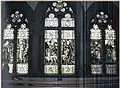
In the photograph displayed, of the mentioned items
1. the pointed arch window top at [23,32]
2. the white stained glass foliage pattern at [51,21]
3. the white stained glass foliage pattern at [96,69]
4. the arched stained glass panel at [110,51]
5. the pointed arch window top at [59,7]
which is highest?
the pointed arch window top at [59,7]

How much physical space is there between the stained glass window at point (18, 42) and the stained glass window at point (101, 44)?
2.54 feet

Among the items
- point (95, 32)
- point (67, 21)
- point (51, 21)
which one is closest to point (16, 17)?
point (51, 21)

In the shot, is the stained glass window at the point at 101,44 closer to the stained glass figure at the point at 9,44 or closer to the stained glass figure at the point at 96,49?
the stained glass figure at the point at 96,49

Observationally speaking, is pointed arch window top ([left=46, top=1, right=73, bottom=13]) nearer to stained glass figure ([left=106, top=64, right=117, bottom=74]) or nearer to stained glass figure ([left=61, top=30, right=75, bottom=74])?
stained glass figure ([left=61, top=30, right=75, bottom=74])

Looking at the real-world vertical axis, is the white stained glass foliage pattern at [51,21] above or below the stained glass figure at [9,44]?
above

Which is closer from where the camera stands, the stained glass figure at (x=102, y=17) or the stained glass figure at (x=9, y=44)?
the stained glass figure at (x=9, y=44)

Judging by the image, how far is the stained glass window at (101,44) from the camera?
3.09 metres

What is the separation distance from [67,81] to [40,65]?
48 centimetres

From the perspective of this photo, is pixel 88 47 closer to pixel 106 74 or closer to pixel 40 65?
pixel 106 74

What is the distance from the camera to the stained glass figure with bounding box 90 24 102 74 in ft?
10.7

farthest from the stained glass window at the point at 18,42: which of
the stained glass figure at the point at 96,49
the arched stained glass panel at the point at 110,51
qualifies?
the arched stained glass panel at the point at 110,51

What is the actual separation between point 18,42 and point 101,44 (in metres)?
0.94

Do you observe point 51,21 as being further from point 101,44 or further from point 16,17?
point 101,44

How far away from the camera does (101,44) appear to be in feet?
10.8
